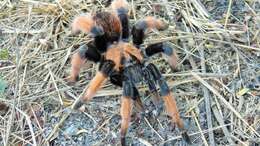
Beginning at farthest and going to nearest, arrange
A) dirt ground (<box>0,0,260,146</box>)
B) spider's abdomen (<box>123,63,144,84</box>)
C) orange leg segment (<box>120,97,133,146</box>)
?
1. dirt ground (<box>0,0,260,146</box>)
2. spider's abdomen (<box>123,63,144,84</box>)
3. orange leg segment (<box>120,97,133,146</box>)

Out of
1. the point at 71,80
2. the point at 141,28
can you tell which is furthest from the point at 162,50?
the point at 71,80

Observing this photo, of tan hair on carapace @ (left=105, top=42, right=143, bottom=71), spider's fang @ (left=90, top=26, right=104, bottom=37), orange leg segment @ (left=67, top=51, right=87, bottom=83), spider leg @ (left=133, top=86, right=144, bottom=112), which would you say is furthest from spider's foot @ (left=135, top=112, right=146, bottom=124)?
spider's fang @ (left=90, top=26, right=104, bottom=37)

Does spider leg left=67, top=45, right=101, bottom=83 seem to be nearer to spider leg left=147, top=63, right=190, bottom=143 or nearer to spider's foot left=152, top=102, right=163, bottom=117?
spider leg left=147, top=63, right=190, bottom=143

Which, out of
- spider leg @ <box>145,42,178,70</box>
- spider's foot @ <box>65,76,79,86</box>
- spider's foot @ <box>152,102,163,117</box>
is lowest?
spider's foot @ <box>152,102,163,117</box>

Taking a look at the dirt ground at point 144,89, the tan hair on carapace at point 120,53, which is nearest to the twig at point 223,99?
the dirt ground at point 144,89

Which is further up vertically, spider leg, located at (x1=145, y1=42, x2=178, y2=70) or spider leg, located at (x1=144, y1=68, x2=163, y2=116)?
spider leg, located at (x1=145, y1=42, x2=178, y2=70)

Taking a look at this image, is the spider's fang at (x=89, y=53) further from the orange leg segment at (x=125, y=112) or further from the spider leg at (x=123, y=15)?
the orange leg segment at (x=125, y=112)

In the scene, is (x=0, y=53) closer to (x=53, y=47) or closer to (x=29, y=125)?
(x=53, y=47)

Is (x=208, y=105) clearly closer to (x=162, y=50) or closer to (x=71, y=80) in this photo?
(x=162, y=50)
